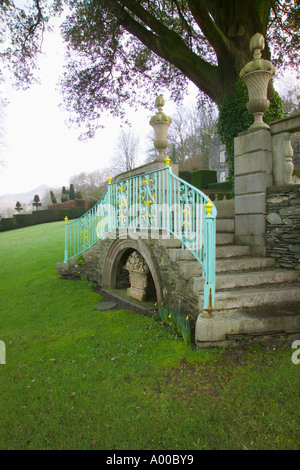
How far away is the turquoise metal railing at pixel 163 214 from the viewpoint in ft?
11.3

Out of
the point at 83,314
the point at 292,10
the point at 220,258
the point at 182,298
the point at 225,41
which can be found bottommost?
the point at 83,314

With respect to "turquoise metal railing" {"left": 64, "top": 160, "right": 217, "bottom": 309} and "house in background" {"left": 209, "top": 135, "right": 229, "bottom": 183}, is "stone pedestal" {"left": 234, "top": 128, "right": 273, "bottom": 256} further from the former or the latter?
"house in background" {"left": 209, "top": 135, "right": 229, "bottom": 183}

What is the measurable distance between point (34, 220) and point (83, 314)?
19972 mm

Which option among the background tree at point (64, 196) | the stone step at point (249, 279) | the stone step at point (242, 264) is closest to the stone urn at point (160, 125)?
the stone step at point (242, 264)

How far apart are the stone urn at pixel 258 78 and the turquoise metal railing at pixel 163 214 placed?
172cm

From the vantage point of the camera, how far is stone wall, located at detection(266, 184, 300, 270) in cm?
420

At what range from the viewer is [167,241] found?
4531 millimetres

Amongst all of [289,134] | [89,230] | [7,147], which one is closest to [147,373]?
[289,134]

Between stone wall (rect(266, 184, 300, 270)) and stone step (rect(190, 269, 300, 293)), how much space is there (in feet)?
0.79

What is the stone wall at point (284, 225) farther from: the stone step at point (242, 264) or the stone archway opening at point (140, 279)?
the stone archway opening at point (140, 279)

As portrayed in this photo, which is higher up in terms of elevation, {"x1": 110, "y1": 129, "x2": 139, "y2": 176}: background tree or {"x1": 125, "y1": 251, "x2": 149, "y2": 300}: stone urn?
{"x1": 110, "y1": 129, "x2": 139, "y2": 176}: background tree

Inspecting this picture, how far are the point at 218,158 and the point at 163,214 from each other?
25441 millimetres

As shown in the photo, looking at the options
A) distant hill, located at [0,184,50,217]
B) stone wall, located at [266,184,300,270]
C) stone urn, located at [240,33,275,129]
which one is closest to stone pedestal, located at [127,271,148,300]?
stone wall, located at [266,184,300,270]

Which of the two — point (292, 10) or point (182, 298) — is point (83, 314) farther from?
point (292, 10)
